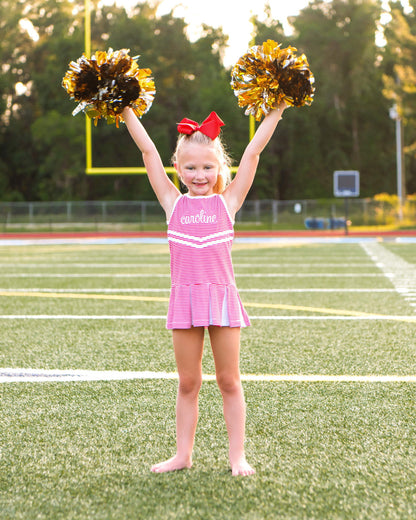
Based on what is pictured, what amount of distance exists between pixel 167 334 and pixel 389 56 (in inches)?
1827

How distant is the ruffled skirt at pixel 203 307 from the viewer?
261 centimetres

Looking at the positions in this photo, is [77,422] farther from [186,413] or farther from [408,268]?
[408,268]

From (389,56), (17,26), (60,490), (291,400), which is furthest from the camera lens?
(17,26)

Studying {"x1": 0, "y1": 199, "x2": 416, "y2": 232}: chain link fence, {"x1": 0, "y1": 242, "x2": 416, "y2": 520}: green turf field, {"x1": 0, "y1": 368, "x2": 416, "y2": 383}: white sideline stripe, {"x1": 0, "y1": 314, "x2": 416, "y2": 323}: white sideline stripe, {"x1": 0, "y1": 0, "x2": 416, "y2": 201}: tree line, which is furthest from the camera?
{"x1": 0, "y1": 0, "x2": 416, "y2": 201}: tree line

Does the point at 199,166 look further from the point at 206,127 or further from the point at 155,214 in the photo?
the point at 155,214

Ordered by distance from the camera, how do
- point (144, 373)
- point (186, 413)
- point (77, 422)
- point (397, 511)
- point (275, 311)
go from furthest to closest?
point (275, 311), point (144, 373), point (77, 422), point (186, 413), point (397, 511)

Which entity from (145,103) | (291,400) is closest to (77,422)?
(291,400)

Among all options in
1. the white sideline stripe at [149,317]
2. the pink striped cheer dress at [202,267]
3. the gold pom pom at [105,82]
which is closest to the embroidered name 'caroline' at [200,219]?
the pink striped cheer dress at [202,267]

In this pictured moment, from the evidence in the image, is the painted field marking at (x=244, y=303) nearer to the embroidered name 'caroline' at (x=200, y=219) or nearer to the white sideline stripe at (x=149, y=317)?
the white sideline stripe at (x=149, y=317)

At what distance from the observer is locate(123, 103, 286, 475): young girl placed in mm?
2646

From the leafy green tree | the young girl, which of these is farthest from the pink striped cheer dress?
the leafy green tree

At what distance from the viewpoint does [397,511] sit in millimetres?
2328

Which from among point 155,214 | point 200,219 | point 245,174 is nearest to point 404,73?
point 155,214

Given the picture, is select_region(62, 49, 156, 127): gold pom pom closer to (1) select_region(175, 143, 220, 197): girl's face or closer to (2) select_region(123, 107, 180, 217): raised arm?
(2) select_region(123, 107, 180, 217): raised arm
